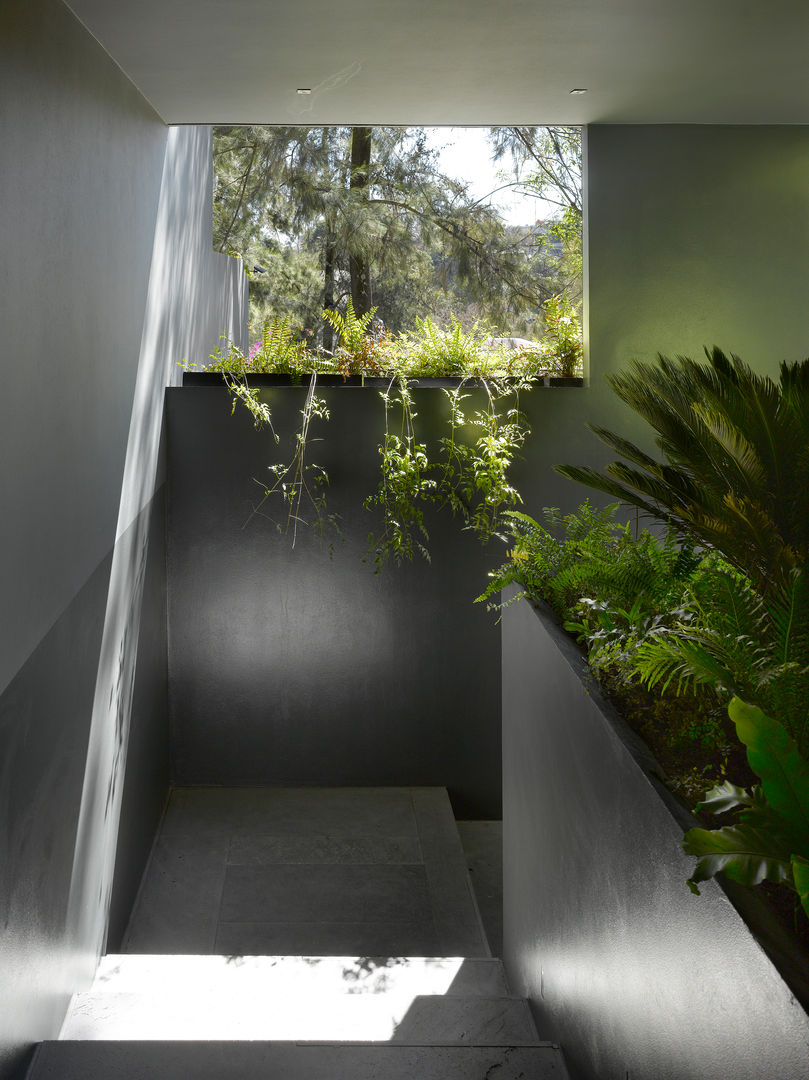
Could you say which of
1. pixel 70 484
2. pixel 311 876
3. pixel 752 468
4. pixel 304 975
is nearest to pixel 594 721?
pixel 752 468

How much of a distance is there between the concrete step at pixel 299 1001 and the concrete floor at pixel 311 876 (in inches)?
18.7

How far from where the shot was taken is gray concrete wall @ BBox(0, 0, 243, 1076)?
8.63 feet

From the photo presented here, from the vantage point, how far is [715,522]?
229cm

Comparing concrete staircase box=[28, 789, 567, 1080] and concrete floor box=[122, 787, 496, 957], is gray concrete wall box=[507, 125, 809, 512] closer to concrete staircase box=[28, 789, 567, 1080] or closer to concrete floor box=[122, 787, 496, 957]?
concrete floor box=[122, 787, 496, 957]

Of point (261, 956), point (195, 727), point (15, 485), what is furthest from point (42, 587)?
point (195, 727)

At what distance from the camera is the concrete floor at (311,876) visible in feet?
14.1

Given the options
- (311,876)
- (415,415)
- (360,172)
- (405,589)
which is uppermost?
(360,172)

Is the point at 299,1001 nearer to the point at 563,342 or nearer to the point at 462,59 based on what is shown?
the point at 563,342

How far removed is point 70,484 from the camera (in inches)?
128

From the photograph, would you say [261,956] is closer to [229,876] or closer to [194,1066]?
[229,876]

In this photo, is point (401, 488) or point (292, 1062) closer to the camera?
point (292, 1062)

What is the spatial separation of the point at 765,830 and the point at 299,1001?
244cm

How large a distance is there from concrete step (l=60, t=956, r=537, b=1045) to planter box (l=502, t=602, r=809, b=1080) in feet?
0.64

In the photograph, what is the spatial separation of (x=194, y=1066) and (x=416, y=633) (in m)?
3.10
